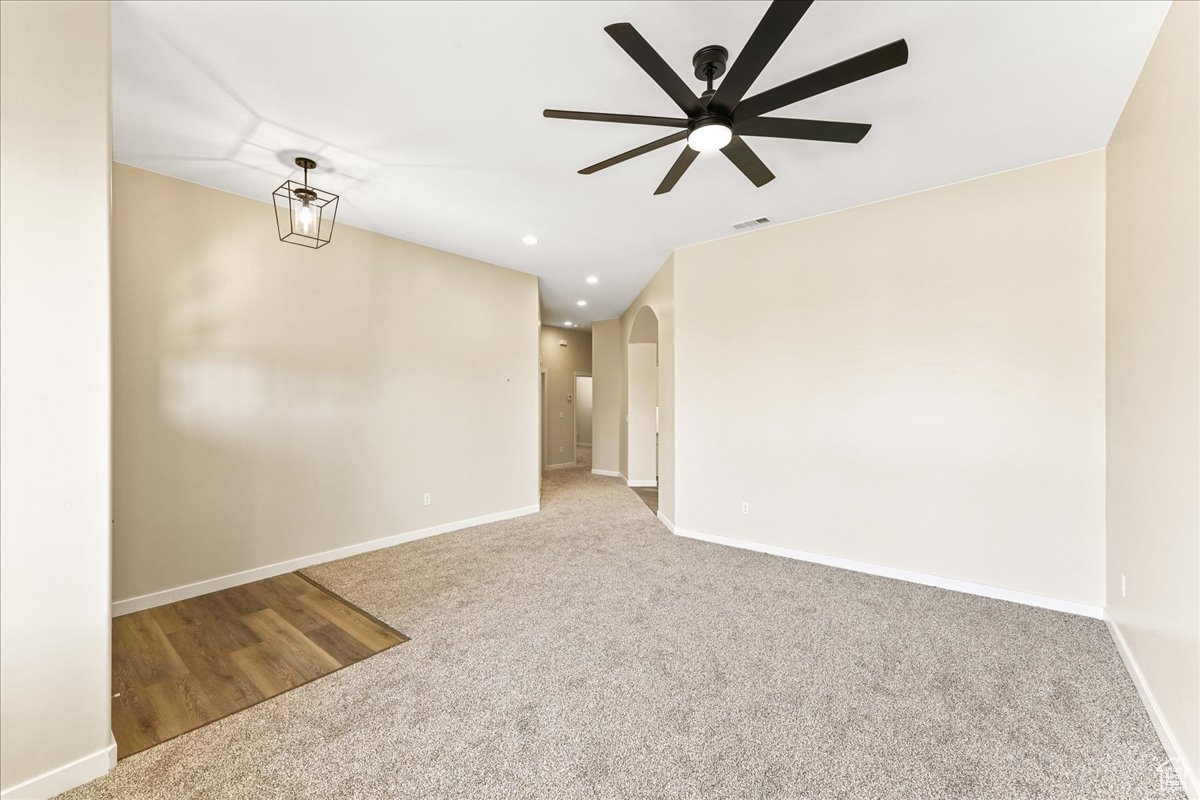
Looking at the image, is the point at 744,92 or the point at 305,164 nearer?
the point at 744,92

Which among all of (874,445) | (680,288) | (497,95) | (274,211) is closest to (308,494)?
(274,211)

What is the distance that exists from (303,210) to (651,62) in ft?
8.41

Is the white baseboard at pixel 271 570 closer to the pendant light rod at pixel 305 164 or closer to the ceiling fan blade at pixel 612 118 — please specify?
the pendant light rod at pixel 305 164

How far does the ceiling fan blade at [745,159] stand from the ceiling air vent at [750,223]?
181 centimetres

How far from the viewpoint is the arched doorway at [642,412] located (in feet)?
25.5

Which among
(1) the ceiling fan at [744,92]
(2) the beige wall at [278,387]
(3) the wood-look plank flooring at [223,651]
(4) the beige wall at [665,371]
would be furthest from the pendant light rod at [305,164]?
(4) the beige wall at [665,371]

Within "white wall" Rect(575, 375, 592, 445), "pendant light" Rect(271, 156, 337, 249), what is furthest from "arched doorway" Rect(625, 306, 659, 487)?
"pendant light" Rect(271, 156, 337, 249)

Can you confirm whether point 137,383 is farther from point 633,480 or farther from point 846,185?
point 633,480

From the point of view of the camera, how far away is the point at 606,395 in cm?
873

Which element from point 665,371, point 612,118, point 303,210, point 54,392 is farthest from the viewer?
point 665,371

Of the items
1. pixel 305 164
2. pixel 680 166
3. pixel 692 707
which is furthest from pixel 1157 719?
pixel 305 164

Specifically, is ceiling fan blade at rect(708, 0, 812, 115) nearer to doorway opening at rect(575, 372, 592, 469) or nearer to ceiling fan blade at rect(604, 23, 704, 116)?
ceiling fan blade at rect(604, 23, 704, 116)

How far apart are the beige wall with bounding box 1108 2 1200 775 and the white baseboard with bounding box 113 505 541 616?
16.4ft

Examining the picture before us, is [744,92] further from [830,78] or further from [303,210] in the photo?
[303,210]
